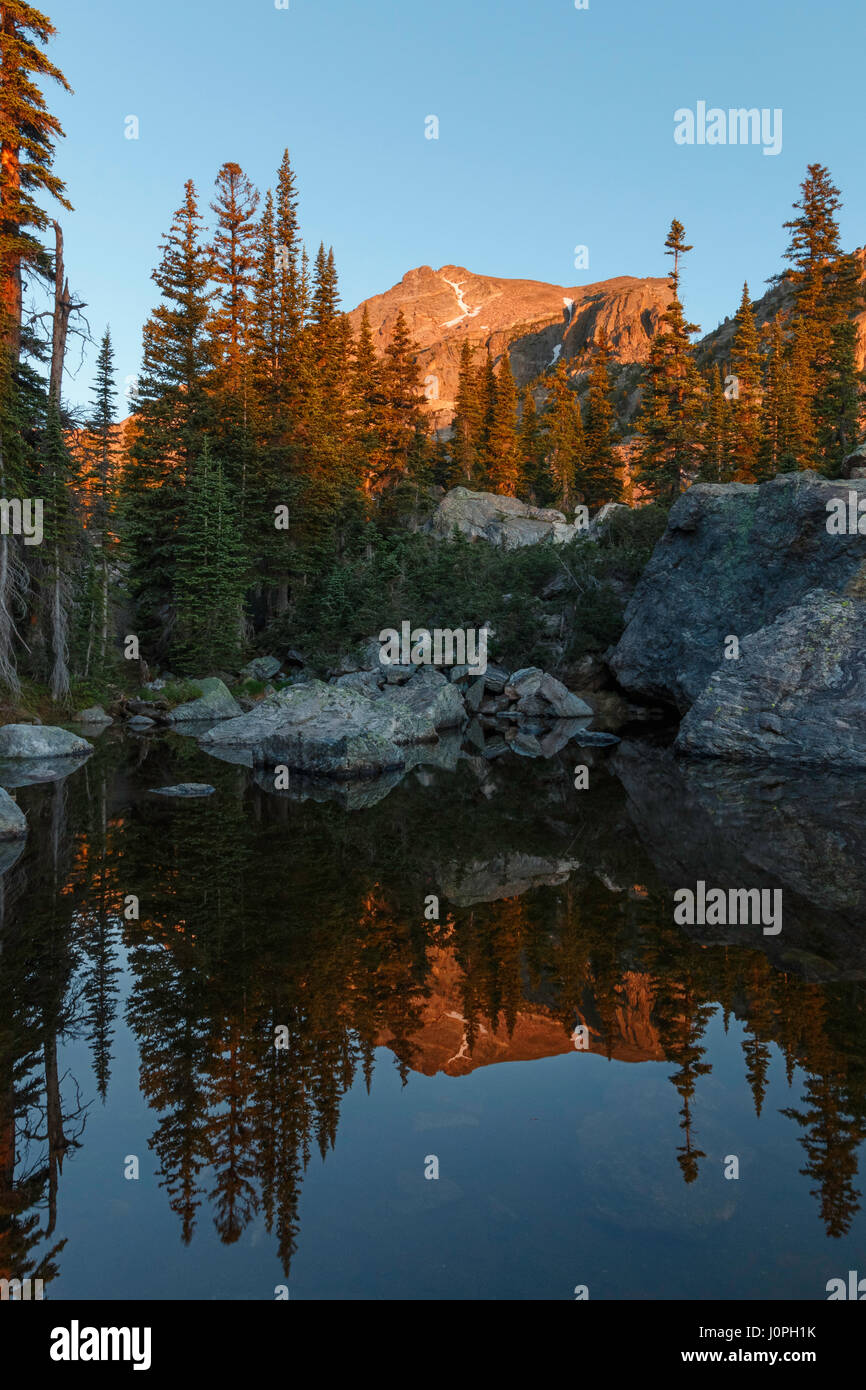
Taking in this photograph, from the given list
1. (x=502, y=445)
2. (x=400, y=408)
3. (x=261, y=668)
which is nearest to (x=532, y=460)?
(x=502, y=445)

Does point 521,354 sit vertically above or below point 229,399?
above

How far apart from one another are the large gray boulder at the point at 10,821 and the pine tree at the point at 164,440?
2386 centimetres

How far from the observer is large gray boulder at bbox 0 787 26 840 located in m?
10.9

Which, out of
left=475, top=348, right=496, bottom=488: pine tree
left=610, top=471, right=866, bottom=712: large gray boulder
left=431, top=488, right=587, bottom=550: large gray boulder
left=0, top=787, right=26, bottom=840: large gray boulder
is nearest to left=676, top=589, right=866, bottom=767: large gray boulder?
left=610, top=471, right=866, bottom=712: large gray boulder

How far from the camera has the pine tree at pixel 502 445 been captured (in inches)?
2355

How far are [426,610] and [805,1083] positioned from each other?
33.5 metres

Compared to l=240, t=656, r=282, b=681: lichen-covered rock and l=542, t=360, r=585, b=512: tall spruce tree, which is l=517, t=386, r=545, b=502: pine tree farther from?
l=240, t=656, r=282, b=681: lichen-covered rock

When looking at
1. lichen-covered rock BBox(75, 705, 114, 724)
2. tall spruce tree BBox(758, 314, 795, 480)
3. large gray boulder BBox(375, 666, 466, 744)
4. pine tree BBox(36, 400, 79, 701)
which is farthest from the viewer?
tall spruce tree BBox(758, 314, 795, 480)

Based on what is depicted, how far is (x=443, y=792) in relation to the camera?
1466 centimetres

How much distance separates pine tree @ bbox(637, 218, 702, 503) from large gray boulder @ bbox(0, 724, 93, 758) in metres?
30.1

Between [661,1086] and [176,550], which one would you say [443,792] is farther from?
[176,550]

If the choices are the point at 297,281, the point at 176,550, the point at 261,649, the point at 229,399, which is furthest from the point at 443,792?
the point at 297,281

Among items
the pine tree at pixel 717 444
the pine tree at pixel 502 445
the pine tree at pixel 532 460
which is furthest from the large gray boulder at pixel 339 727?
the pine tree at pixel 532 460

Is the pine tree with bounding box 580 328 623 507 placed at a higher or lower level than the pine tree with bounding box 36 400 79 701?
higher
